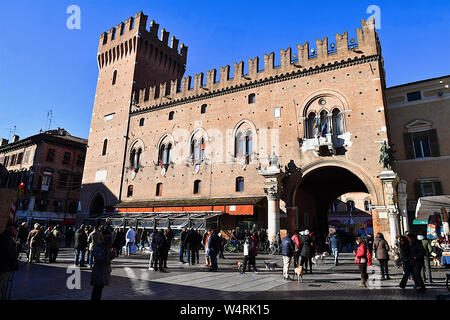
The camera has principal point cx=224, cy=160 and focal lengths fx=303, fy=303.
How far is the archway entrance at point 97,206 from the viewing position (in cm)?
2889

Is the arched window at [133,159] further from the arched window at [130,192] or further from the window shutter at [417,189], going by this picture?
the window shutter at [417,189]

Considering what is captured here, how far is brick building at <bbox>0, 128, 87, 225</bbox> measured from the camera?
112 feet

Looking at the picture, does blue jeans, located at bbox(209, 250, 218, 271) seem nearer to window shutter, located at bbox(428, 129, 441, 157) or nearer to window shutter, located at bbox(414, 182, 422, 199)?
window shutter, located at bbox(414, 182, 422, 199)

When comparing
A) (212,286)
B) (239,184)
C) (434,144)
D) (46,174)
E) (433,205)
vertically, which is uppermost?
(46,174)

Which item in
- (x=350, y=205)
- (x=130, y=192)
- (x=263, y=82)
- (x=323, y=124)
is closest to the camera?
(x=323, y=124)

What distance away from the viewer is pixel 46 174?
3509 centimetres

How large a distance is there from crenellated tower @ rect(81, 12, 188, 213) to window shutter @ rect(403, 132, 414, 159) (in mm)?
22875

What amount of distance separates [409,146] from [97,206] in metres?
27.0

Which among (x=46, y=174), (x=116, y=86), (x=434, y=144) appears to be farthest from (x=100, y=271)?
(x=46, y=174)

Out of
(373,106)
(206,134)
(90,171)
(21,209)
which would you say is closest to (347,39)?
(373,106)

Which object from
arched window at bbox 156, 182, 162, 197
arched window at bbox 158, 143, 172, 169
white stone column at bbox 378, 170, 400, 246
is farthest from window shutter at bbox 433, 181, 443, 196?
arched window at bbox 156, 182, 162, 197

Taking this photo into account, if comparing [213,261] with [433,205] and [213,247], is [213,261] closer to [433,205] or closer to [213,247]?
[213,247]

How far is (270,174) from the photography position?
18719 millimetres
